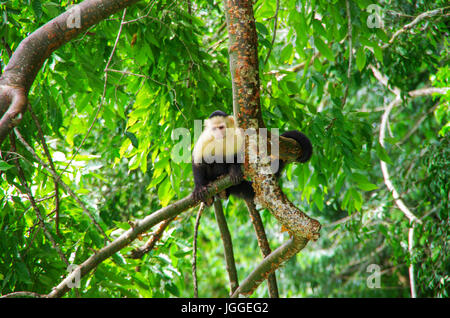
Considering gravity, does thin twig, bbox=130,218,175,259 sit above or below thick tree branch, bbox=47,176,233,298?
below

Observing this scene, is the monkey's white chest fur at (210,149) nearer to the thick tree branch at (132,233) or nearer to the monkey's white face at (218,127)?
the monkey's white face at (218,127)

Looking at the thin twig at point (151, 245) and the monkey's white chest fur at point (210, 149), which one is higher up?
the monkey's white chest fur at point (210, 149)

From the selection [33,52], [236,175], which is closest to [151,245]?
[236,175]

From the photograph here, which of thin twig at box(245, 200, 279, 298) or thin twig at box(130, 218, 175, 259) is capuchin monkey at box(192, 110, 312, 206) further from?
thin twig at box(130, 218, 175, 259)

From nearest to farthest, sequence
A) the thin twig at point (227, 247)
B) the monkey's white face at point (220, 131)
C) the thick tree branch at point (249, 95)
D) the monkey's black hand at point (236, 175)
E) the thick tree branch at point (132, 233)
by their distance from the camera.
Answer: the thick tree branch at point (249, 95) < the thick tree branch at point (132, 233) < the monkey's black hand at point (236, 175) < the monkey's white face at point (220, 131) < the thin twig at point (227, 247)

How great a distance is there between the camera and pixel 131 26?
9.38ft

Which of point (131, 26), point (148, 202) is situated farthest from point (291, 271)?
point (131, 26)

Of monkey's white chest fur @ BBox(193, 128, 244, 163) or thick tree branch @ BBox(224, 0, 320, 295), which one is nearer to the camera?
thick tree branch @ BBox(224, 0, 320, 295)

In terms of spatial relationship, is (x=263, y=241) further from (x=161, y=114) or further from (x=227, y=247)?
(x=161, y=114)

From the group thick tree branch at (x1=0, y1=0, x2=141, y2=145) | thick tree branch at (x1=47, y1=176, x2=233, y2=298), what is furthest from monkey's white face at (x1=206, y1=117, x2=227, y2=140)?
thick tree branch at (x1=0, y1=0, x2=141, y2=145)

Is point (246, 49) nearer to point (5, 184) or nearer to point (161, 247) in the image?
point (5, 184)

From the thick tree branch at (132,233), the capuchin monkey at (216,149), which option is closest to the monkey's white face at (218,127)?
the capuchin monkey at (216,149)

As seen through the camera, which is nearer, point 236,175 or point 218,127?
point 236,175

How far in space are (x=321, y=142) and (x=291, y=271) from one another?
200 inches
